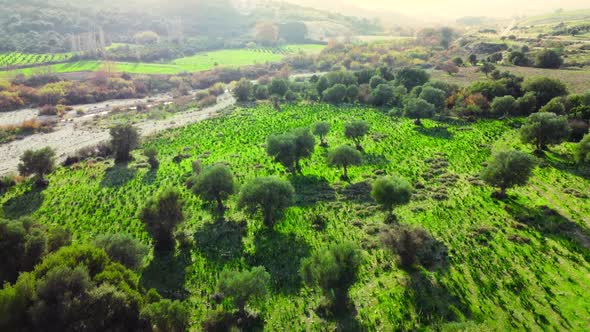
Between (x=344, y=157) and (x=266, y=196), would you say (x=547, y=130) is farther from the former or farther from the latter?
(x=266, y=196)

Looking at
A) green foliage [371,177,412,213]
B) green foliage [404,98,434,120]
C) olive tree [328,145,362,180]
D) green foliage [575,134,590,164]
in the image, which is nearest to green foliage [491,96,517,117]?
green foliage [404,98,434,120]

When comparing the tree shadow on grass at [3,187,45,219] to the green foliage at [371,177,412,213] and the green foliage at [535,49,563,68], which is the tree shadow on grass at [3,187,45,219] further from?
the green foliage at [535,49,563,68]

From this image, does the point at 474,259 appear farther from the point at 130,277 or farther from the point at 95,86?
the point at 95,86

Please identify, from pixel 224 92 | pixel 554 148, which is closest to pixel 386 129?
pixel 554 148

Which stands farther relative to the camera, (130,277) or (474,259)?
(474,259)

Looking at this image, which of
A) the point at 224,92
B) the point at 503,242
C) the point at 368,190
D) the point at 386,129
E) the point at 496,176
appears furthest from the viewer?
the point at 224,92

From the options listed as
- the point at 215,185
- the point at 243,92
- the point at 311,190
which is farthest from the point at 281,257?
the point at 243,92
